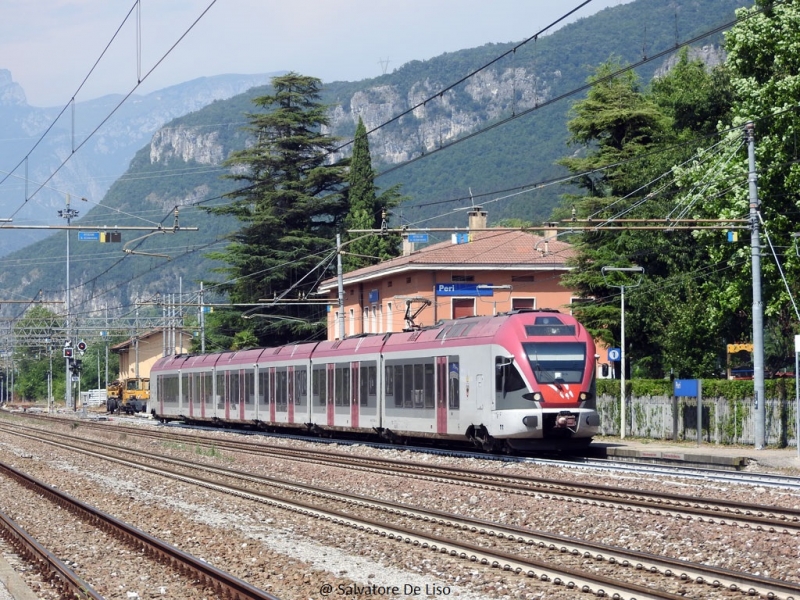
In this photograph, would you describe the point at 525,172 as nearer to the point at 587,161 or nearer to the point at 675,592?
the point at 587,161

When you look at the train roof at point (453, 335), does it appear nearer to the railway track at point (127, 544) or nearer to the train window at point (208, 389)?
the train window at point (208, 389)

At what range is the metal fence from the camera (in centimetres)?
3031

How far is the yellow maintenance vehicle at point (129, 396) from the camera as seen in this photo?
85812 millimetres

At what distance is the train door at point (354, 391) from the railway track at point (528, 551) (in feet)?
42.1

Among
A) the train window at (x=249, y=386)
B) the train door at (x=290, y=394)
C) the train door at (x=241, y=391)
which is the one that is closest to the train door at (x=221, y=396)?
the train door at (x=241, y=391)

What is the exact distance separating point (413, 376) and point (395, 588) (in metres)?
18.2

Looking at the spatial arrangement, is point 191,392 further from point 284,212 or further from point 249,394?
point 284,212

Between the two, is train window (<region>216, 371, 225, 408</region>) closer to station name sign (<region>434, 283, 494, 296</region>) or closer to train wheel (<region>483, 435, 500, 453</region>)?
station name sign (<region>434, 283, 494, 296</region>)

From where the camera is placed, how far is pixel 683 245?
43.6 m

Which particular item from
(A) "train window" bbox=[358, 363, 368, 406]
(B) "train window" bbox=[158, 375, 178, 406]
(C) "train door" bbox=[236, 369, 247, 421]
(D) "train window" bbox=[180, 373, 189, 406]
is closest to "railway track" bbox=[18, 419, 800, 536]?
(A) "train window" bbox=[358, 363, 368, 406]

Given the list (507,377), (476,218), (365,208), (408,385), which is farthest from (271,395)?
(365,208)

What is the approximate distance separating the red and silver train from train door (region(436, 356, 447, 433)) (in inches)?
1.9

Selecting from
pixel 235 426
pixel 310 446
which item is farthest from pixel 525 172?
pixel 310 446

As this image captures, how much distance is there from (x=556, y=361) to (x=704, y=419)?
1034cm
